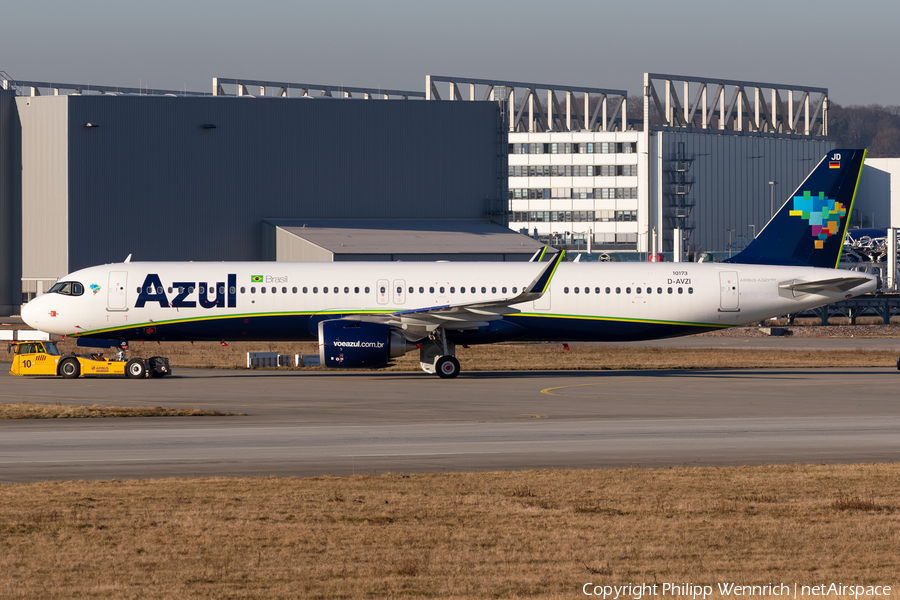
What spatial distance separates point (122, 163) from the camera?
256 feet

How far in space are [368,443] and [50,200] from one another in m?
62.8

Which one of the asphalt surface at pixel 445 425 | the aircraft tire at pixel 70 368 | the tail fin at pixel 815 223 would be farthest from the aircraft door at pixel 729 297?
the aircraft tire at pixel 70 368

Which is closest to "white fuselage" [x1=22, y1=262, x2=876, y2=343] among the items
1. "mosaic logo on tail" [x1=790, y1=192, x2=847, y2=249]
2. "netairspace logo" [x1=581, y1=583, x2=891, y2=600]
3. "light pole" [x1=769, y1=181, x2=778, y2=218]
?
"mosaic logo on tail" [x1=790, y1=192, x2=847, y2=249]

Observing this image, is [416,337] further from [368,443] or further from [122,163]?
[122,163]

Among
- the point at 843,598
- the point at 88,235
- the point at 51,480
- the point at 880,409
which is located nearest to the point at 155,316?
the point at 51,480

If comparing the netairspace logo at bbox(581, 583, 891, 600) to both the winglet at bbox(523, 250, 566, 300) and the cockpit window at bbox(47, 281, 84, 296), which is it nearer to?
the winglet at bbox(523, 250, 566, 300)

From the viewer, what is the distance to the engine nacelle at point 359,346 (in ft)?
125

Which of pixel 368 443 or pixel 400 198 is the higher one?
pixel 400 198

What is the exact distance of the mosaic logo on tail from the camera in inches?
1725

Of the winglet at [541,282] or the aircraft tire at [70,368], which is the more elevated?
the winglet at [541,282]

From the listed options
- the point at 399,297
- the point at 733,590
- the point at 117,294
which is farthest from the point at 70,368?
the point at 733,590

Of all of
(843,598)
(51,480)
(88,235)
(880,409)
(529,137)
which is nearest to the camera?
(843,598)

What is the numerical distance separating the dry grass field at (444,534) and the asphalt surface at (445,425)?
246 cm

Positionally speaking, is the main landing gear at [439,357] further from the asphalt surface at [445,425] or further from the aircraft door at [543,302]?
the aircraft door at [543,302]
